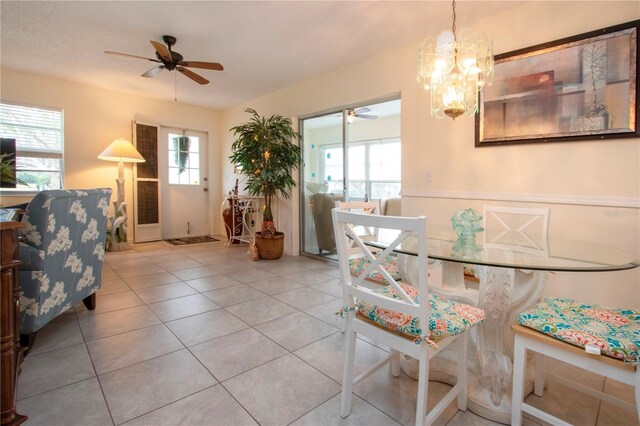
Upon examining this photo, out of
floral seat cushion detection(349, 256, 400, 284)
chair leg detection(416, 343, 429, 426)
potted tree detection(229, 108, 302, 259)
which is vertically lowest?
chair leg detection(416, 343, 429, 426)

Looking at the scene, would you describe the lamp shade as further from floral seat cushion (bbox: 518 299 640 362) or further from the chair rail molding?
floral seat cushion (bbox: 518 299 640 362)

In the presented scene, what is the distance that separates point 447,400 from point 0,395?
1715mm

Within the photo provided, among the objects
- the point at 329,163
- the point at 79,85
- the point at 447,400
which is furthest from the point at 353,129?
the point at 447,400

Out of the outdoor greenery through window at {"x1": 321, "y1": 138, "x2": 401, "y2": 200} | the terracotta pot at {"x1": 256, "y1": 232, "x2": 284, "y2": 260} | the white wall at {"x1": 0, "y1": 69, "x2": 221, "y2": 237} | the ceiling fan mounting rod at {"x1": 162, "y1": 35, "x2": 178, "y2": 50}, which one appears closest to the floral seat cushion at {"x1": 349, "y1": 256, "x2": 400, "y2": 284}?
the terracotta pot at {"x1": 256, "y1": 232, "x2": 284, "y2": 260}

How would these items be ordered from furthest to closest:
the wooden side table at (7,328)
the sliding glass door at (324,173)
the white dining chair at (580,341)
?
the sliding glass door at (324,173) → the wooden side table at (7,328) → the white dining chair at (580,341)

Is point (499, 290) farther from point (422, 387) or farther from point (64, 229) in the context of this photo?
point (64, 229)

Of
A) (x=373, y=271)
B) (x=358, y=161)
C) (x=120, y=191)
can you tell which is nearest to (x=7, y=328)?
(x=373, y=271)

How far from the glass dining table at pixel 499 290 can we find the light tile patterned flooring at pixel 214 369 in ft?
0.39

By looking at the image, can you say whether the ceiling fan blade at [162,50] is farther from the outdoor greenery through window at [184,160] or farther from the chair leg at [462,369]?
the chair leg at [462,369]

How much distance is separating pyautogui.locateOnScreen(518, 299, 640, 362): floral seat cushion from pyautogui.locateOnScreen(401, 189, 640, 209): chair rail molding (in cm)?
120

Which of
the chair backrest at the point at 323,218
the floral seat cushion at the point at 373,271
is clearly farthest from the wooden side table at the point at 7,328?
the chair backrest at the point at 323,218

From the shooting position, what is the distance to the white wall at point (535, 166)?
2197 mm

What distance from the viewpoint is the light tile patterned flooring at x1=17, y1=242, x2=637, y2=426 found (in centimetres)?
145

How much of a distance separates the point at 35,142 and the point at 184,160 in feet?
6.92
